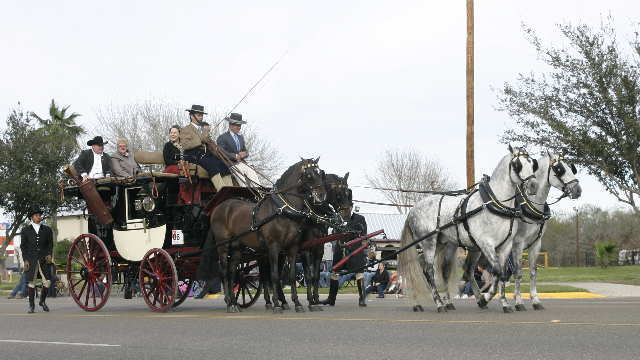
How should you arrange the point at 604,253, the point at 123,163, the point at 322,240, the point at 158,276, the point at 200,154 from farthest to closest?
the point at 604,253
the point at 123,163
the point at 200,154
the point at 158,276
the point at 322,240

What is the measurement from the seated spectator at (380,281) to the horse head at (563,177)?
374 inches

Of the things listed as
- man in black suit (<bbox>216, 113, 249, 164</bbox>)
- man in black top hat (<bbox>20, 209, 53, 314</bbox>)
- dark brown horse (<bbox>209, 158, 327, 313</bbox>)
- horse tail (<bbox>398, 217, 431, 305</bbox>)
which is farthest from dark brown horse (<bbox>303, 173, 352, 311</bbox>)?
man in black top hat (<bbox>20, 209, 53, 314</bbox>)

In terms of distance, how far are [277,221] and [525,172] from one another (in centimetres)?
408

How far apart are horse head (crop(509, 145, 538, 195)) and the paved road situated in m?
1.91

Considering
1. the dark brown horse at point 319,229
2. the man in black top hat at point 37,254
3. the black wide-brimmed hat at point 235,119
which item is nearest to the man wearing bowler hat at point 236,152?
the black wide-brimmed hat at point 235,119

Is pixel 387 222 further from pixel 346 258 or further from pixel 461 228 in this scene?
pixel 461 228

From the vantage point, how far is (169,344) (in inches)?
412

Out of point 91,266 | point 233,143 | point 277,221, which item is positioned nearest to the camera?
point 277,221

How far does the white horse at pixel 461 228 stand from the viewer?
48.1 ft

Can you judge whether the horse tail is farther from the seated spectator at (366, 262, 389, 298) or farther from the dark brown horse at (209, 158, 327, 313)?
the seated spectator at (366, 262, 389, 298)

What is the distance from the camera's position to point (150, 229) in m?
17.1

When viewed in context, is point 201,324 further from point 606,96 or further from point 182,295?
point 606,96

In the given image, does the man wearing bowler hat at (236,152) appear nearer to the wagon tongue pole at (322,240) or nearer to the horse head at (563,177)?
the wagon tongue pole at (322,240)

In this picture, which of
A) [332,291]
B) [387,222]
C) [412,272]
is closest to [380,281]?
[332,291]
